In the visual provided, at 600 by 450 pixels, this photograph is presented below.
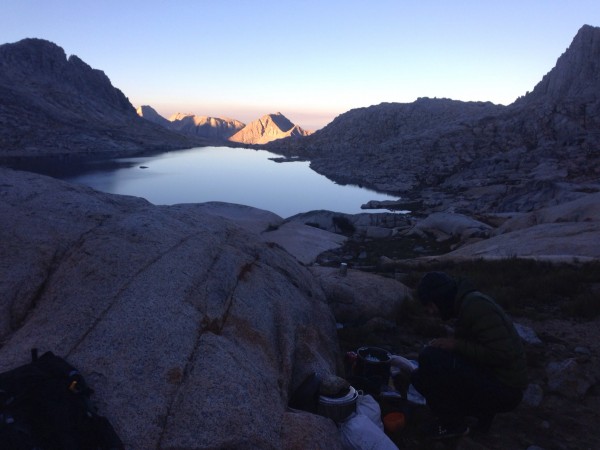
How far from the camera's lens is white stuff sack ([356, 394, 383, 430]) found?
19.0ft

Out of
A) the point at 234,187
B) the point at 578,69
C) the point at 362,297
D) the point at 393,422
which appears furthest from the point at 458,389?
the point at 578,69

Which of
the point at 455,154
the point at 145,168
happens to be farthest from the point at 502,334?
the point at 145,168

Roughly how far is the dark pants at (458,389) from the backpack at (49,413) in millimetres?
3645

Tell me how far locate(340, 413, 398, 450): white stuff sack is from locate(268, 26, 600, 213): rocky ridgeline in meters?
28.8

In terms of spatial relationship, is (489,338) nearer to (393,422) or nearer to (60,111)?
(393,422)

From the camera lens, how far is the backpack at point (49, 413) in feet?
11.7

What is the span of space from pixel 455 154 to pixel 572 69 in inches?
1330

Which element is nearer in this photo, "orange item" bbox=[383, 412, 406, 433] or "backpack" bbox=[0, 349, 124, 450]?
"backpack" bbox=[0, 349, 124, 450]

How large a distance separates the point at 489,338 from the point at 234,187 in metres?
60.9

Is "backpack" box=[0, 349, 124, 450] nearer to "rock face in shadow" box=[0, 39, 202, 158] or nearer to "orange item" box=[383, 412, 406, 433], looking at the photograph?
"orange item" box=[383, 412, 406, 433]

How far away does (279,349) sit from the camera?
21.2 ft

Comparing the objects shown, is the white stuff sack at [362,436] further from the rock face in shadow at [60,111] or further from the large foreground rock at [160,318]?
the rock face in shadow at [60,111]

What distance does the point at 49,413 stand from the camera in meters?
3.81

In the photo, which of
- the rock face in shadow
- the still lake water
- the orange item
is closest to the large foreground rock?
the orange item
